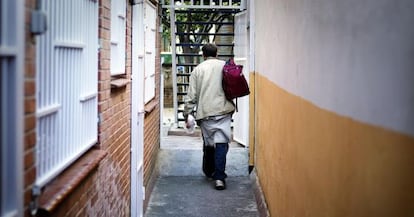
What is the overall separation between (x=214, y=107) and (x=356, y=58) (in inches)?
196

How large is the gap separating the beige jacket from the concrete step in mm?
1052

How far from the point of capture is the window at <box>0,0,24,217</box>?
1.97 meters

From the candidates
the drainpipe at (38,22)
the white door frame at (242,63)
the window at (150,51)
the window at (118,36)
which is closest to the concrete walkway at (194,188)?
the white door frame at (242,63)

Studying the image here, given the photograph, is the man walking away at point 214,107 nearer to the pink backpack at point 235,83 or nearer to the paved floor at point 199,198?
the pink backpack at point 235,83

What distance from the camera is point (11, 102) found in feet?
6.60

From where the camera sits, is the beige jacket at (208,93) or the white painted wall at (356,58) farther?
the beige jacket at (208,93)

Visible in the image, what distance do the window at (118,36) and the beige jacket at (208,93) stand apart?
2.61 metres

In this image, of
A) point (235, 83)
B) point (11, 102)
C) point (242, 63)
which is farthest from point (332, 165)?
point (242, 63)

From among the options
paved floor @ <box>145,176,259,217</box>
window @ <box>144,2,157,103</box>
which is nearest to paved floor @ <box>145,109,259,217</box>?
paved floor @ <box>145,176,259,217</box>

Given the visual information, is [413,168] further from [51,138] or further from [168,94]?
[168,94]

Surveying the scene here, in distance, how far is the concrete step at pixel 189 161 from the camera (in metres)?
8.34

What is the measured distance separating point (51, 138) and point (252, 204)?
462 cm

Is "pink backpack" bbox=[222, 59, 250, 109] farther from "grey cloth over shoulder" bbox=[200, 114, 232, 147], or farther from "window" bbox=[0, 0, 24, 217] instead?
"window" bbox=[0, 0, 24, 217]

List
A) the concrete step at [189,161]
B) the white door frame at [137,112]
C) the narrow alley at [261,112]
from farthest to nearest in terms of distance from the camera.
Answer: the concrete step at [189,161], the white door frame at [137,112], the narrow alley at [261,112]
